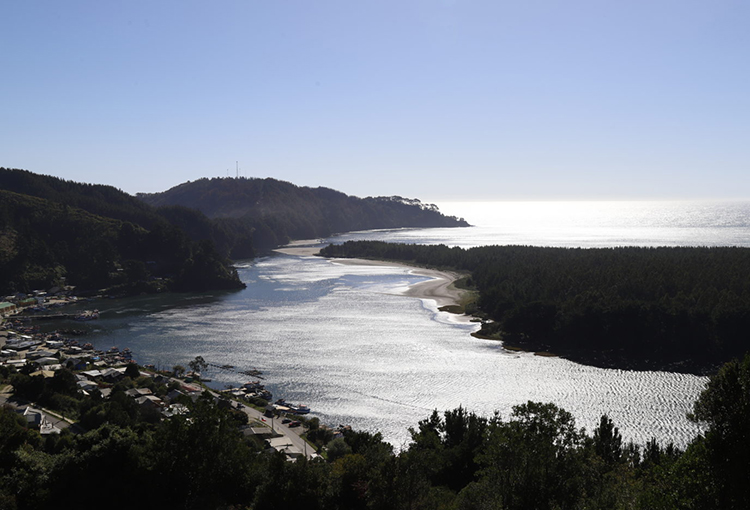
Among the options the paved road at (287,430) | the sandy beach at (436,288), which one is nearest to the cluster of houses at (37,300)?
the sandy beach at (436,288)

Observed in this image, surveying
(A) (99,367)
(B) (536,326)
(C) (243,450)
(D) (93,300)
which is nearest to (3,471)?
(C) (243,450)

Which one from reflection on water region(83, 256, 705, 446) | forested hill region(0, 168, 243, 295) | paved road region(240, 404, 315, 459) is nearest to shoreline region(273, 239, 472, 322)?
reflection on water region(83, 256, 705, 446)

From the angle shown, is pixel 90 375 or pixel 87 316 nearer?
pixel 90 375

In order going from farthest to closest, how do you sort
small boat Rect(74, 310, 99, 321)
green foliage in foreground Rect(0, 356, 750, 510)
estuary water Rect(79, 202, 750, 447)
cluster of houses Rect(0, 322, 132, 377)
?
small boat Rect(74, 310, 99, 321) < cluster of houses Rect(0, 322, 132, 377) < estuary water Rect(79, 202, 750, 447) < green foliage in foreground Rect(0, 356, 750, 510)

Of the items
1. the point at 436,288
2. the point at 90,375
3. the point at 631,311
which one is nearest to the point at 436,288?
the point at 436,288

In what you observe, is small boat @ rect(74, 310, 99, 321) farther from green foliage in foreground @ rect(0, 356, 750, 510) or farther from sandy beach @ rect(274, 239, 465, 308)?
green foliage in foreground @ rect(0, 356, 750, 510)

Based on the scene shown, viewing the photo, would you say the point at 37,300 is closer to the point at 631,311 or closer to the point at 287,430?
the point at 287,430

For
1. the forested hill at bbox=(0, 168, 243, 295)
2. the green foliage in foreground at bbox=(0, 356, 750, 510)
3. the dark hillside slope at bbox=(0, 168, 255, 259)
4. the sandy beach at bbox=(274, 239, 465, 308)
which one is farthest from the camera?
the dark hillside slope at bbox=(0, 168, 255, 259)
